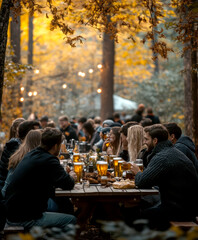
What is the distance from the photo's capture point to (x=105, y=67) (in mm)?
16734

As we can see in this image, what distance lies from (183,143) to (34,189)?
2.67 metres

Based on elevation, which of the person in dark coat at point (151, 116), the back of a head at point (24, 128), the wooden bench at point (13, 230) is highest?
the person in dark coat at point (151, 116)

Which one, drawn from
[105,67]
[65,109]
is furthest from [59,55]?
[105,67]

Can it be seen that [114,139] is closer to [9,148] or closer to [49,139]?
[9,148]

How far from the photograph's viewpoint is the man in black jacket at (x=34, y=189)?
13.6ft

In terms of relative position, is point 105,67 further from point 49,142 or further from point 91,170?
point 49,142

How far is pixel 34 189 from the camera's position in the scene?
419 cm

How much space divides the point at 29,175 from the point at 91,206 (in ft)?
3.67

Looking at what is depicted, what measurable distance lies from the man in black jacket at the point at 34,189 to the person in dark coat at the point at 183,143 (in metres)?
2.17

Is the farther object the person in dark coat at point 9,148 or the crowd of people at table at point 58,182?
the person in dark coat at point 9,148

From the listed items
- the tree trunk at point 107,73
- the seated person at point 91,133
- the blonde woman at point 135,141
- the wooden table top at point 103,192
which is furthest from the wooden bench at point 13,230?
the tree trunk at point 107,73

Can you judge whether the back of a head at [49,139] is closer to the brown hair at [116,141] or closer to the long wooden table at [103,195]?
the long wooden table at [103,195]

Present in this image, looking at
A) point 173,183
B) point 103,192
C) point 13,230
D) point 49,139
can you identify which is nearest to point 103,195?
point 103,192

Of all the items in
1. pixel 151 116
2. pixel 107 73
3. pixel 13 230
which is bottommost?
pixel 13 230
